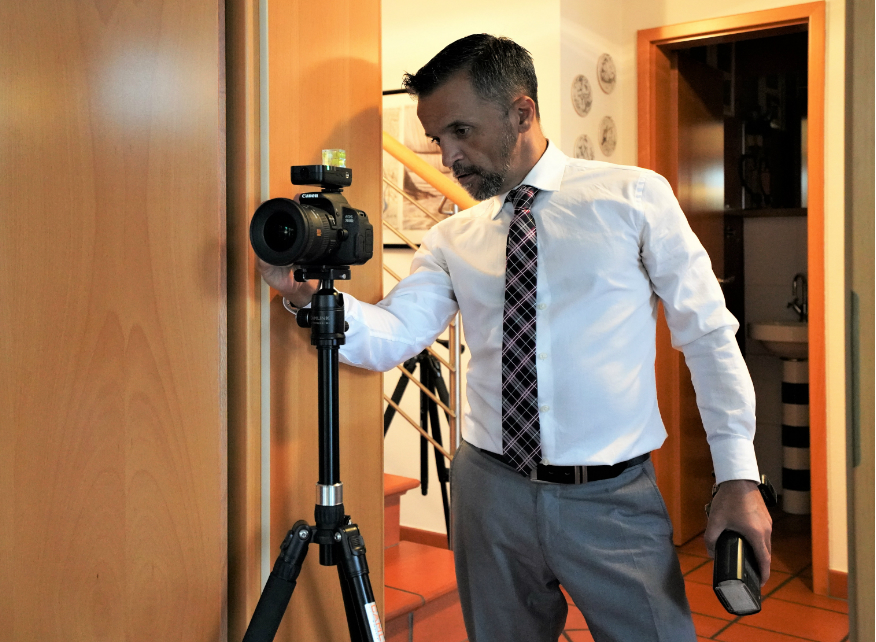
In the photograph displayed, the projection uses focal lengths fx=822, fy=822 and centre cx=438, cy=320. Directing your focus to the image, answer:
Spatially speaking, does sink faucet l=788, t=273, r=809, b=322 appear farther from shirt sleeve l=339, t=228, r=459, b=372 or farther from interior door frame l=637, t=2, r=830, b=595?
shirt sleeve l=339, t=228, r=459, b=372

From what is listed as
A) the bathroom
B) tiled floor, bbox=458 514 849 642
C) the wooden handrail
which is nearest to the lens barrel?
the wooden handrail

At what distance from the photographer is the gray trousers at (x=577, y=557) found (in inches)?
52.4

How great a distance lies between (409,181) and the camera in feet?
11.4

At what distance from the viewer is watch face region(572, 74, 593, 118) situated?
Answer: 3111 millimetres

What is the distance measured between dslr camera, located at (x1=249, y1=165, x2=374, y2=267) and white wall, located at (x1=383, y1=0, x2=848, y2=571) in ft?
6.48

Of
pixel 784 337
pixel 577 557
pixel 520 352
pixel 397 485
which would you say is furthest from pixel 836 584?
pixel 520 352

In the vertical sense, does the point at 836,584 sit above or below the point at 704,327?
Answer: below

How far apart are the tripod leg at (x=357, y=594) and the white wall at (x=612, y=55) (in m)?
2.15

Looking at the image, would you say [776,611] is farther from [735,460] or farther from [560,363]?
[560,363]

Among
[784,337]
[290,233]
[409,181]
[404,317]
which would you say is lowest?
[784,337]

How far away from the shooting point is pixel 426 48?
3.32 m

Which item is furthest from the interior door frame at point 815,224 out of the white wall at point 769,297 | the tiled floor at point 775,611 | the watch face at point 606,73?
the white wall at point 769,297

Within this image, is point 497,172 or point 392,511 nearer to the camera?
point 497,172

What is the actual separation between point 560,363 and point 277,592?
59 cm
